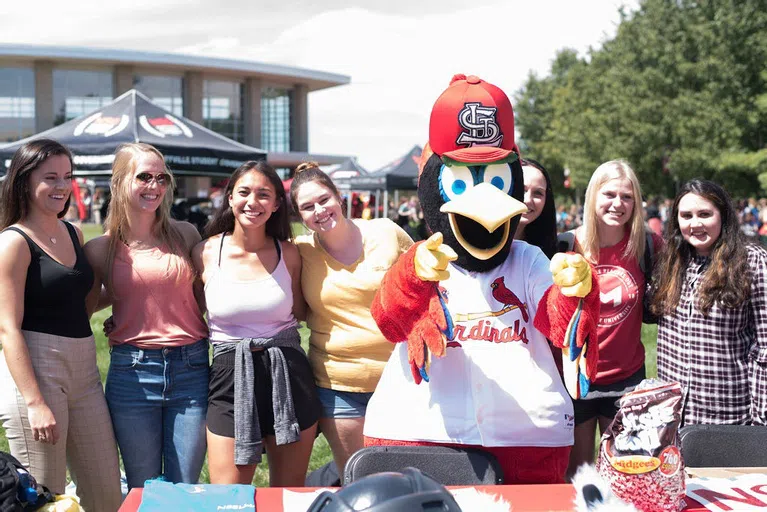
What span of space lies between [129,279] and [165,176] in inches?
18.5

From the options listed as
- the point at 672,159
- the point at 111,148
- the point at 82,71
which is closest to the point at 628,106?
the point at 672,159

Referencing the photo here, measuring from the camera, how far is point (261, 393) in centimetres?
301

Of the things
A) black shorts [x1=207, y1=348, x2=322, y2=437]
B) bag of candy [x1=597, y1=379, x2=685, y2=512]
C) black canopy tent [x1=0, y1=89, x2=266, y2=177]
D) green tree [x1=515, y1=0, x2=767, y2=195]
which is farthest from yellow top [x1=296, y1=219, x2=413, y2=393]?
green tree [x1=515, y1=0, x2=767, y2=195]

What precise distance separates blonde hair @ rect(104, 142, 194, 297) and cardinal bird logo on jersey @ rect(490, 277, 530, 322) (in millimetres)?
1326

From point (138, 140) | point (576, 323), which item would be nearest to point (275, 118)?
point (138, 140)

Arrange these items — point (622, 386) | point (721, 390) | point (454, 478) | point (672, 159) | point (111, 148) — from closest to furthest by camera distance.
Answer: point (454, 478) < point (721, 390) < point (622, 386) < point (111, 148) < point (672, 159)

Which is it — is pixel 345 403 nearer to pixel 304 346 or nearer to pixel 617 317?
pixel 617 317

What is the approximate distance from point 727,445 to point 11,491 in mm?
2323

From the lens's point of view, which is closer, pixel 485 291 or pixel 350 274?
pixel 485 291

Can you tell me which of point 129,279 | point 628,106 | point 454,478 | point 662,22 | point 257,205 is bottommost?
point 454,478

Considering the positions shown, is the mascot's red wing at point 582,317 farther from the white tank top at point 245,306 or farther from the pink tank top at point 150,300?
the pink tank top at point 150,300

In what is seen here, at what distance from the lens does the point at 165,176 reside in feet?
10.4

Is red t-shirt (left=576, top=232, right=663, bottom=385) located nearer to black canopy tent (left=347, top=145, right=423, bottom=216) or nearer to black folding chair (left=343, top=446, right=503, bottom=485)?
black folding chair (left=343, top=446, right=503, bottom=485)

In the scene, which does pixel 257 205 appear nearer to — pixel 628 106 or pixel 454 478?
pixel 454 478
